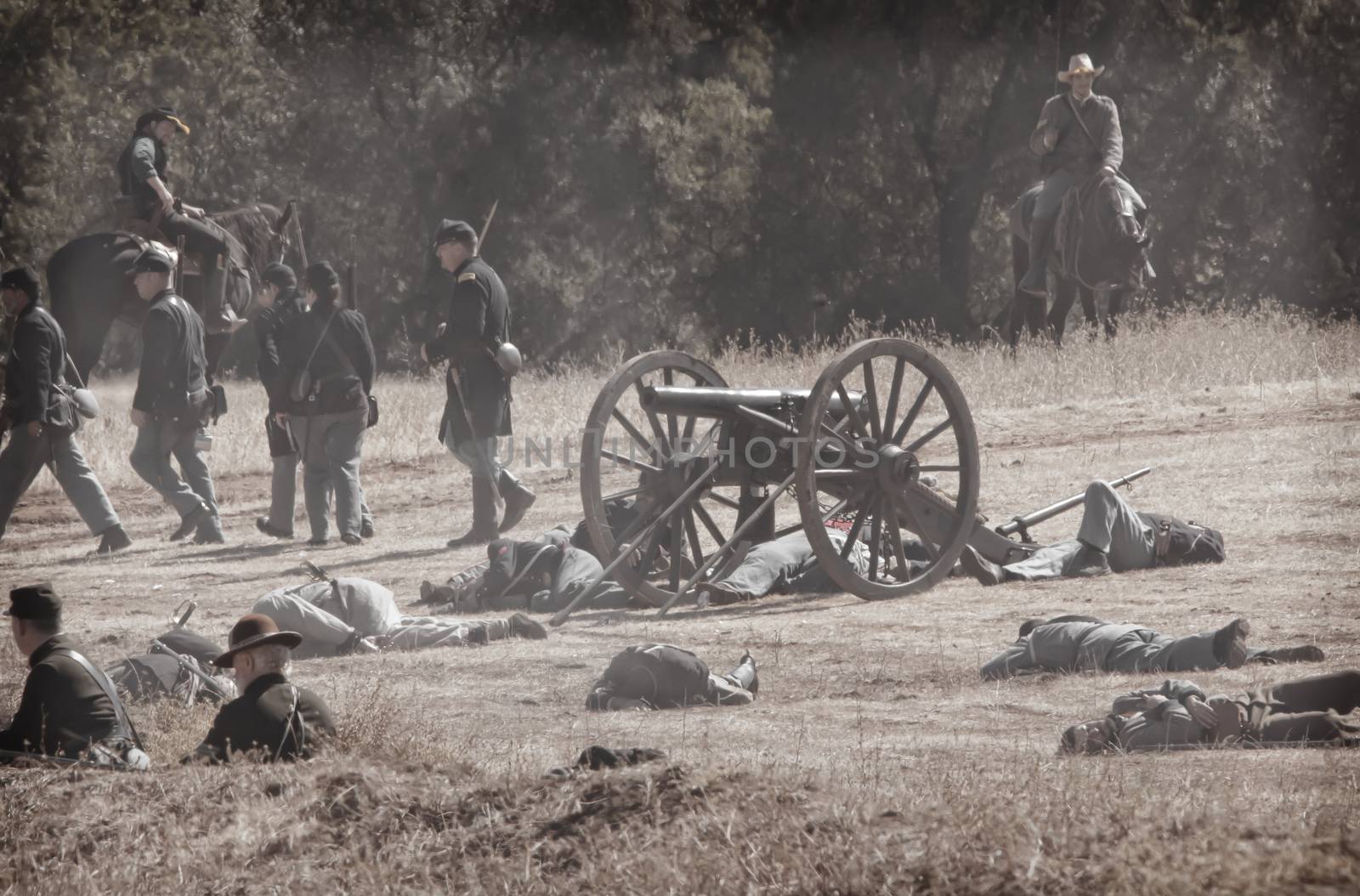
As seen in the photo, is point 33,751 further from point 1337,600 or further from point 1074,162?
point 1074,162

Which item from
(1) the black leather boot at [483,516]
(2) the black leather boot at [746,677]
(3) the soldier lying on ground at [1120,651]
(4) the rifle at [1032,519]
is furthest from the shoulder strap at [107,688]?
(1) the black leather boot at [483,516]

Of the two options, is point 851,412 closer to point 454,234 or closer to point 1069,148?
point 454,234

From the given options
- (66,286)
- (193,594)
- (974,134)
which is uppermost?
(974,134)

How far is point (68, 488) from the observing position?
518 inches

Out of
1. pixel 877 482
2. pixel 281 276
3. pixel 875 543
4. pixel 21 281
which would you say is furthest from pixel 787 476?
pixel 21 281

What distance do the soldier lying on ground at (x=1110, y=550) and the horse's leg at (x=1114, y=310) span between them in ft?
31.2

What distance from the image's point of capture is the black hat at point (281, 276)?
45.8 ft

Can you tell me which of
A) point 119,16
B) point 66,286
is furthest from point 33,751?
point 119,16

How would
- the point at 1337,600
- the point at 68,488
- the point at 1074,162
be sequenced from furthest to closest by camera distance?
the point at 1074,162 < the point at 68,488 < the point at 1337,600

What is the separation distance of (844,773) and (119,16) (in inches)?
1028

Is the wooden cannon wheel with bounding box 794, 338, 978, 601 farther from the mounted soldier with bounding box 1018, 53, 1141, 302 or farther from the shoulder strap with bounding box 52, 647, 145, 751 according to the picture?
the mounted soldier with bounding box 1018, 53, 1141, 302

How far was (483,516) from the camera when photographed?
13.1m

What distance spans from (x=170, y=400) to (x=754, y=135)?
18831mm

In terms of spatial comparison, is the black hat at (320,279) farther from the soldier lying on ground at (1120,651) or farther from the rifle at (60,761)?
A: the rifle at (60,761)
